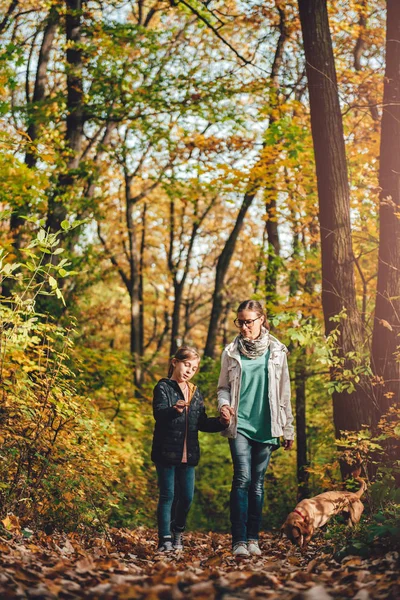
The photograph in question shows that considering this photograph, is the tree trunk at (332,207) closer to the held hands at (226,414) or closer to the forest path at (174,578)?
the held hands at (226,414)

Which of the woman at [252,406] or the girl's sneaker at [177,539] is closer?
the woman at [252,406]

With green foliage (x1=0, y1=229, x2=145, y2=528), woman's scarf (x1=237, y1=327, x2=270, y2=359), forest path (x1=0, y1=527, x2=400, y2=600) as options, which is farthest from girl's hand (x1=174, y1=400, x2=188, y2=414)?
forest path (x1=0, y1=527, x2=400, y2=600)

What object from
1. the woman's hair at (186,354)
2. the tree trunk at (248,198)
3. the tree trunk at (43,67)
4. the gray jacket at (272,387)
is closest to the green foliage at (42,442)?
the woman's hair at (186,354)

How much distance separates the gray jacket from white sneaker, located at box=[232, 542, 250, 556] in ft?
2.82

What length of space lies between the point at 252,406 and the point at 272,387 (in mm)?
237

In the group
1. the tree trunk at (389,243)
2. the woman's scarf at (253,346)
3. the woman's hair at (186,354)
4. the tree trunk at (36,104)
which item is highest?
the tree trunk at (36,104)

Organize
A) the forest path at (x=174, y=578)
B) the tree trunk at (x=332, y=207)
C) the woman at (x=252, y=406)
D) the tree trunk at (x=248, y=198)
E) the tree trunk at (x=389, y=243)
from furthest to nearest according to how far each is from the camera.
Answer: the tree trunk at (x=248, y=198), the tree trunk at (x=332, y=207), the tree trunk at (x=389, y=243), the woman at (x=252, y=406), the forest path at (x=174, y=578)

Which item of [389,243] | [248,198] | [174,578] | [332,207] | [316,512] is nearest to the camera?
[174,578]

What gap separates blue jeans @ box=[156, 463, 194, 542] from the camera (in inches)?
223

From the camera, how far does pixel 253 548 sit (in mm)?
5684

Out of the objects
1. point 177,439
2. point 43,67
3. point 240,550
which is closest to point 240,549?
point 240,550

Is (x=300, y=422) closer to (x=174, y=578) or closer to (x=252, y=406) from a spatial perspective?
(x=252, y=406)

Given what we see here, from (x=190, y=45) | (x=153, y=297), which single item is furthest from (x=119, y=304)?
(x=190, y=45)

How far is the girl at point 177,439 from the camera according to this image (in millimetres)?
5652
